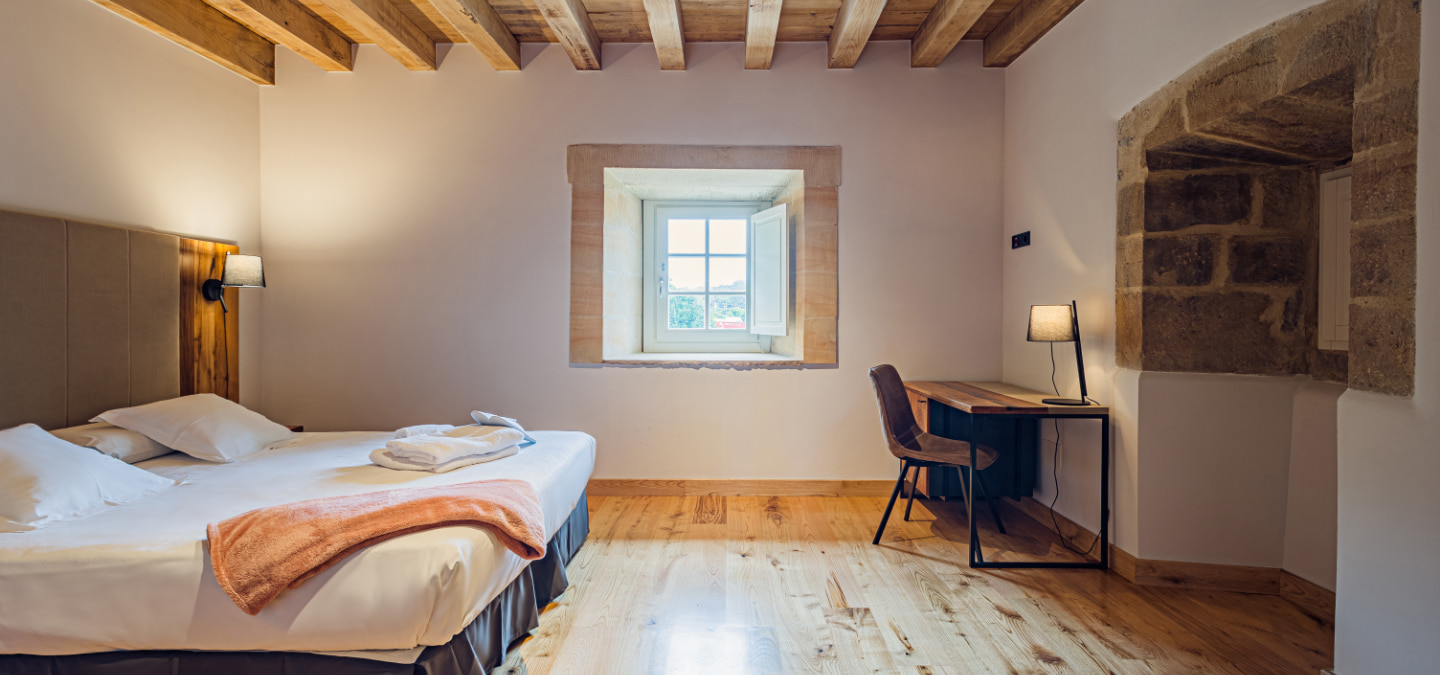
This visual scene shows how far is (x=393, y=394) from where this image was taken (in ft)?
13.2

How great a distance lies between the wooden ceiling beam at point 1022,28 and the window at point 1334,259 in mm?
1377

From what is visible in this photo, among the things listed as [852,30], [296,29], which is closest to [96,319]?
[296,29]

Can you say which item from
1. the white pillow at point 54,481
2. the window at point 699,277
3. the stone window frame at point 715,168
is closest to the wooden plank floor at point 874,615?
the stone window frame at point 715,168

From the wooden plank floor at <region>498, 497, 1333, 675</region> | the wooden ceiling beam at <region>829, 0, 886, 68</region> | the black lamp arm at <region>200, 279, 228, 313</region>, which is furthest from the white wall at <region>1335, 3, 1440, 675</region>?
the black lamp arm at <region>200, 279, 228, 313</region>

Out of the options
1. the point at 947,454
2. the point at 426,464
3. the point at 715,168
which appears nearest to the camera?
the point at 426,464

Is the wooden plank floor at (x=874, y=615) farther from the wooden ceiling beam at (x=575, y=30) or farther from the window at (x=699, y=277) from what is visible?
the wooden ceiling beam at (x=575, y=30)

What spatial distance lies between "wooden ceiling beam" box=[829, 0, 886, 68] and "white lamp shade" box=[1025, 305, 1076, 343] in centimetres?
165

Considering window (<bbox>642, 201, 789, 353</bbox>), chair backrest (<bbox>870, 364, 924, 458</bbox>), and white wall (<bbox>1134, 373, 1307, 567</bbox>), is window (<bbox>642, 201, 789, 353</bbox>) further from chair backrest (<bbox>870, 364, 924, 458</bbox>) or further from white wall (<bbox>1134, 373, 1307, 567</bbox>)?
white wall (<bbox>1134, 373, 1307, 567</bbox>)

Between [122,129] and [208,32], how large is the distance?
Answer: 0.73 m

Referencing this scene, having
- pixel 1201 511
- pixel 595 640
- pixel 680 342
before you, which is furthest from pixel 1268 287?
pixel 680 342

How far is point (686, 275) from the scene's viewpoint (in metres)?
4.83

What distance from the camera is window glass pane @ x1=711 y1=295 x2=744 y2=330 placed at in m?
4.80

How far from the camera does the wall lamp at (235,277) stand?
3.47 m

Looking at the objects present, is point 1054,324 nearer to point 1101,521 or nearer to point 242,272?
point 1101,521
